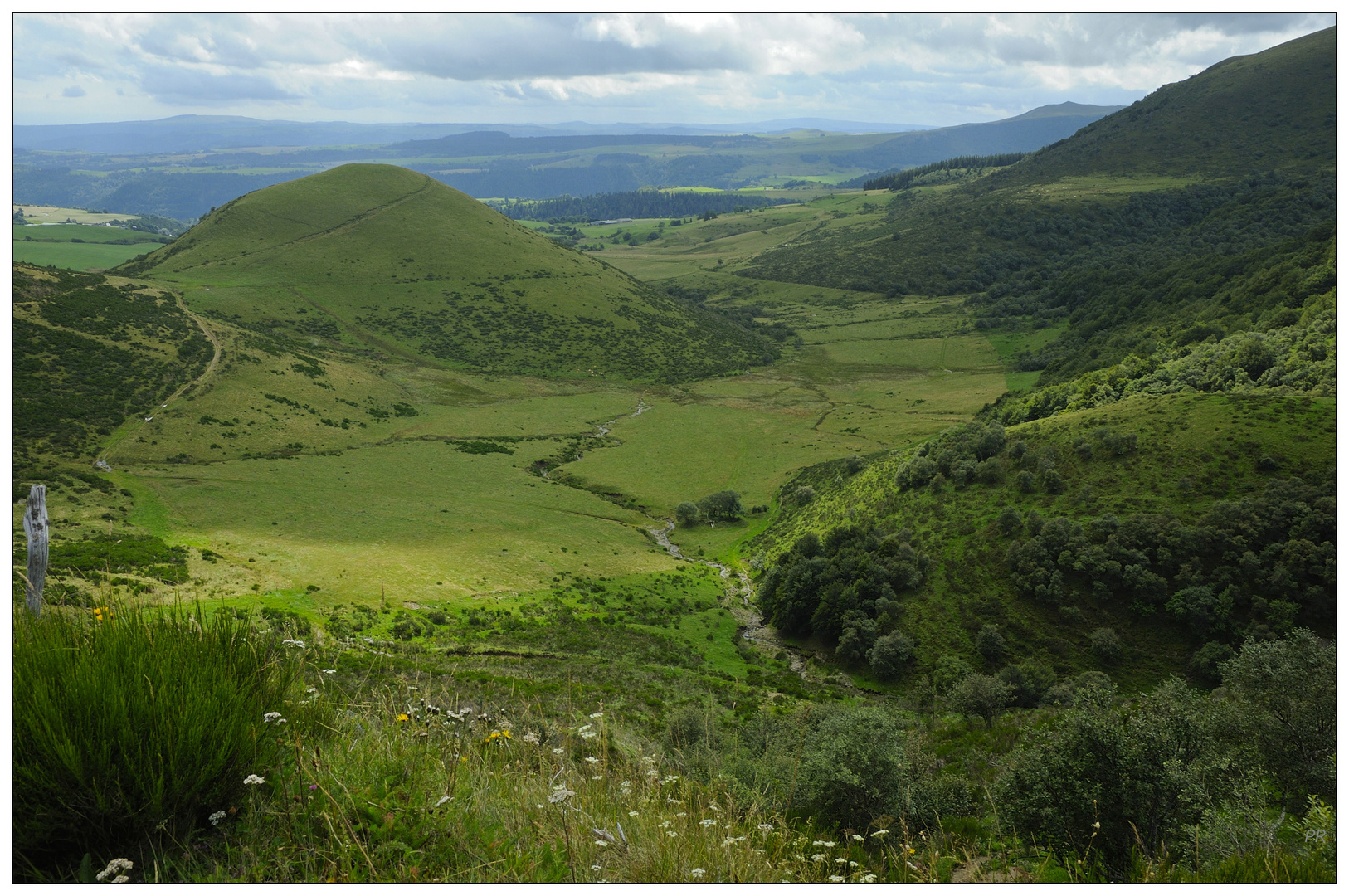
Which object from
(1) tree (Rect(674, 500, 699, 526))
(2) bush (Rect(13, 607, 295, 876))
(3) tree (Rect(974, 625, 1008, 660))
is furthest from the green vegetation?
(1) tree (Rect(674, 500, 699, 526))

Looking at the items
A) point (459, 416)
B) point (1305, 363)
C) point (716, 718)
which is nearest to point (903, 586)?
point (716, 718)

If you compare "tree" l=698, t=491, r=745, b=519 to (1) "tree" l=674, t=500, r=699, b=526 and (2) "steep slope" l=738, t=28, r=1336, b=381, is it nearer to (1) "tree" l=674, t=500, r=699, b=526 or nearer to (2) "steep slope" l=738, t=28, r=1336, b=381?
(1) "tree" l=674, t=500, r=699, b=526

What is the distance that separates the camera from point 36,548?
580cm

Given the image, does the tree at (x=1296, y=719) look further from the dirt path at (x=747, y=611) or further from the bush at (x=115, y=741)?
the dirt path at (x=747, y=611)

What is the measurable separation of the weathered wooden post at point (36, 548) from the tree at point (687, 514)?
59.9m

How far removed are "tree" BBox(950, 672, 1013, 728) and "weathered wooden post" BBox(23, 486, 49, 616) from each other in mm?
31978

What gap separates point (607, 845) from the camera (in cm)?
489

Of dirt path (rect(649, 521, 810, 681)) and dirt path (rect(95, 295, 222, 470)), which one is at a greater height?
dirt path (rect(95, 295, 222, 470))

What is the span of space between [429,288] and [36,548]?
137259mm

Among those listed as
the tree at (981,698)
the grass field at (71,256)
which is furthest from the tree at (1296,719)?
the grass field at (71,256)

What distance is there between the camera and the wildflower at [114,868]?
3827mm

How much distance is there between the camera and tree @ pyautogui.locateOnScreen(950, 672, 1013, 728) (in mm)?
30266

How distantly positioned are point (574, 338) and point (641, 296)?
30073 millimetres

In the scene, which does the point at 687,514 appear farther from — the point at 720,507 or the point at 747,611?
the point at 747,611
